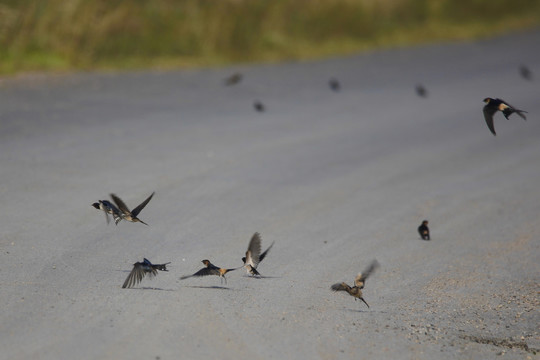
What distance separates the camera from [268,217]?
28.5ft

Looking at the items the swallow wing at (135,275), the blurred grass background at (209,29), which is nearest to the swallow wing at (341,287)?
the swallow wing at (135,275)

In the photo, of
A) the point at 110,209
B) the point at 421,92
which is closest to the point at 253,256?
the point at 110,209

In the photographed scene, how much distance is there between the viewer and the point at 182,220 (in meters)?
8.34

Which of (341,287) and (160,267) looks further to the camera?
(160,267)

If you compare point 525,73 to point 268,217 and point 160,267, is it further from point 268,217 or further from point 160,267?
point 160,267

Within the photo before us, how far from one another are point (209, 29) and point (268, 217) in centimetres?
980

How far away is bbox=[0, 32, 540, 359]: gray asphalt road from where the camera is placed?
5.94 meters

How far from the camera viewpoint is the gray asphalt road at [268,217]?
19.5 ft

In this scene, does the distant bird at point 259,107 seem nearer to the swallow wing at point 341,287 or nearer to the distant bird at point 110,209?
the distant bird at point 110,209

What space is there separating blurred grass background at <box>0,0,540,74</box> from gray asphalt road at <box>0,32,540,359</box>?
1087 millimetres

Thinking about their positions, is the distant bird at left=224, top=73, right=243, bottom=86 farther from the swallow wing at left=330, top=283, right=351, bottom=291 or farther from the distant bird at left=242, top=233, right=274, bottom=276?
the swallow wing at left=330, top=283, right=351, bottom=291

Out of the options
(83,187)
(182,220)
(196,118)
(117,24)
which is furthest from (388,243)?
(117,24)

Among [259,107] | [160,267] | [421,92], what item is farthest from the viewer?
[421,92]

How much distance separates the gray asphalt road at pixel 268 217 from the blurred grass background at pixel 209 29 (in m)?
1.09
